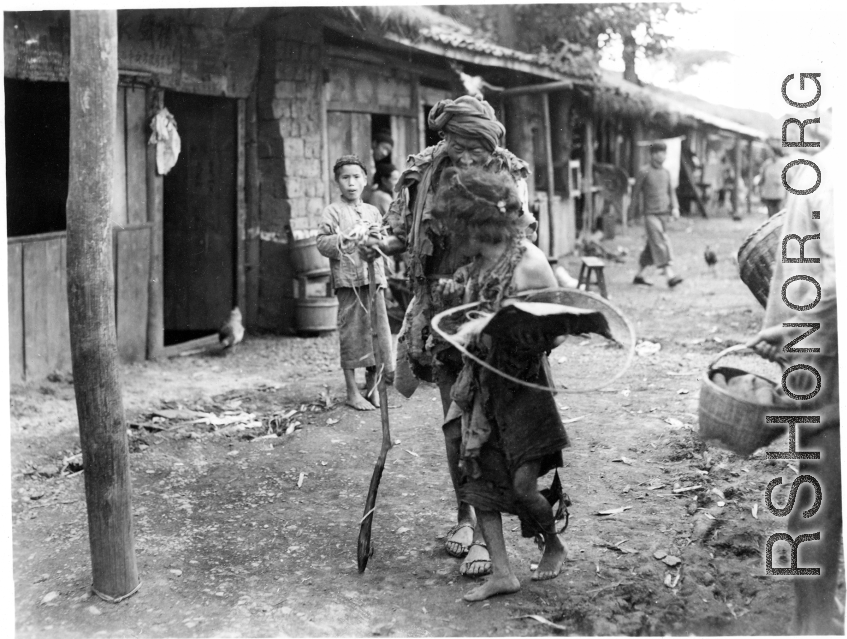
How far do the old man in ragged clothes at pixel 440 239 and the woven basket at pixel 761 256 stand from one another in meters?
1.01

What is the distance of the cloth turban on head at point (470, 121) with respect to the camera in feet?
11.8

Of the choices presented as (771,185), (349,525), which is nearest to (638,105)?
(771,185)

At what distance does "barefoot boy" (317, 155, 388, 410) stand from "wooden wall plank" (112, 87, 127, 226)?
220 centimetres

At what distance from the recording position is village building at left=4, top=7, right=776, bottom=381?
6.79 m

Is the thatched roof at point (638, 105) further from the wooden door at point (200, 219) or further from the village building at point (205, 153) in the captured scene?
the wooden door at point (200, 219)

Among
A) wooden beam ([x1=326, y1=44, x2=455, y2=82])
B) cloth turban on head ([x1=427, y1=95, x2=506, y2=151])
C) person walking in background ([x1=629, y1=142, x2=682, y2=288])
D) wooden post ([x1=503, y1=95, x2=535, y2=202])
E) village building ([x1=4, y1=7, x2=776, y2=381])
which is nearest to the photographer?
cloth turban on head ([x1=427, y1=95, x2=506, y2=151])

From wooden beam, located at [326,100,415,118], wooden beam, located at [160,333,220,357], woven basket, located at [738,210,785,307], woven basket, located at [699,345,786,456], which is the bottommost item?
wooden beam, located at [160,333,220,357]

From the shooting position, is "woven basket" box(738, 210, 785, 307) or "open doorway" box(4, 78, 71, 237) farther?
"open doorway" box(4, 78, 71, 237)

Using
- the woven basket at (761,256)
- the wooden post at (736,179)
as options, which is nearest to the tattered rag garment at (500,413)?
the woven basket at (761,256)

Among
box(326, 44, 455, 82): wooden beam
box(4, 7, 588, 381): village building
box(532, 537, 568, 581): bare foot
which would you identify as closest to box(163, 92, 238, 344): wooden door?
box(4, 7, 588, 381): village building

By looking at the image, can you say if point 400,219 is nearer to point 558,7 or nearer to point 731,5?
point 731,5

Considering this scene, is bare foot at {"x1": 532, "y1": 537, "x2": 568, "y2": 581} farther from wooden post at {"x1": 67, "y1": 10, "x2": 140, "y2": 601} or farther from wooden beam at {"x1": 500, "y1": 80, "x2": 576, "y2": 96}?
wooden beam at {"x1": 500, "y1": 80, "x2": 576, "y2": 96}

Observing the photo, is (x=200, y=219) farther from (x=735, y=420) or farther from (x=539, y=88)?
(x=735, y=420)

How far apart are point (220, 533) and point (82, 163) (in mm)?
1930
